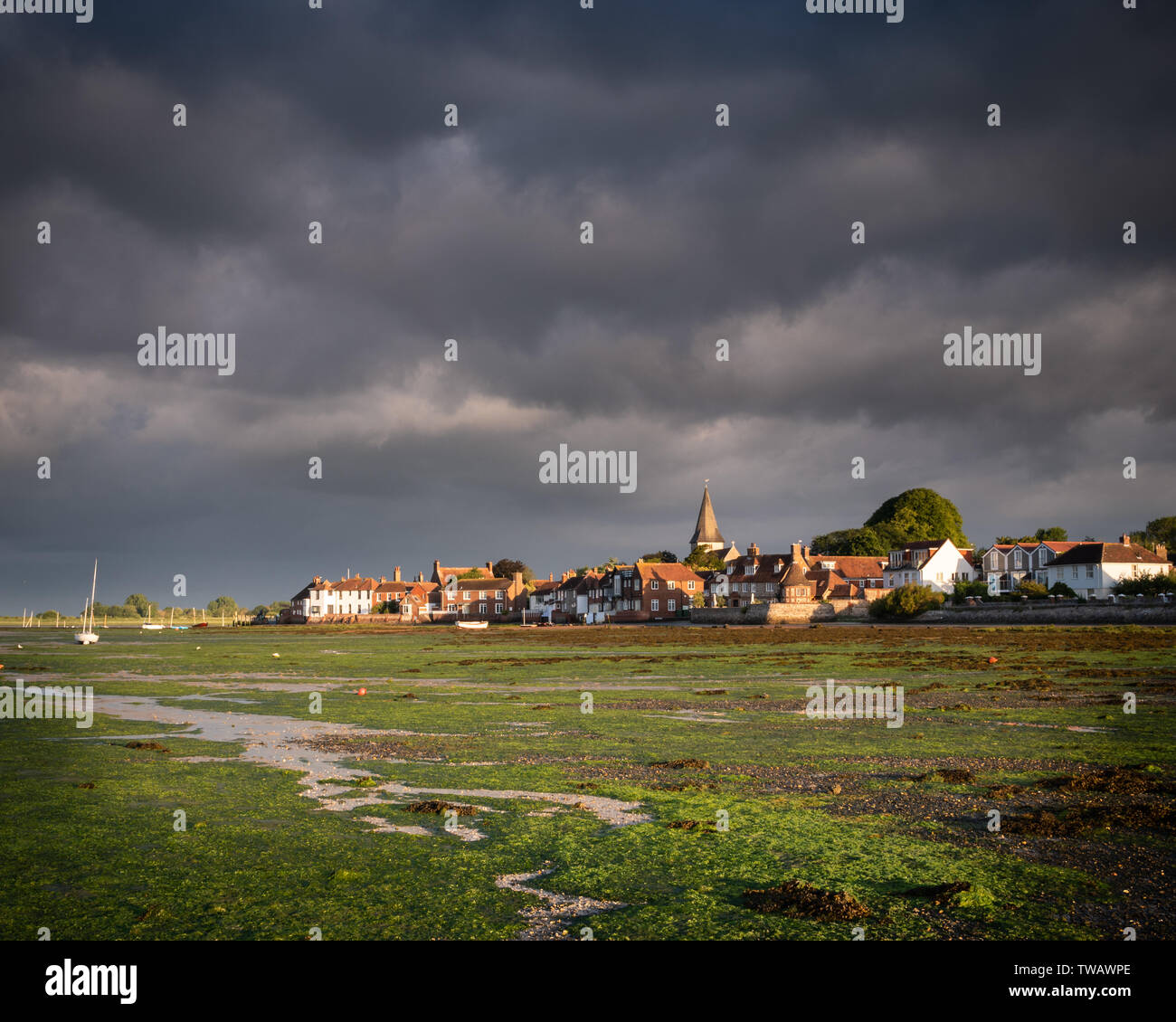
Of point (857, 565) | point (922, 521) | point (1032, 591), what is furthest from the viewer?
point (922, 521)

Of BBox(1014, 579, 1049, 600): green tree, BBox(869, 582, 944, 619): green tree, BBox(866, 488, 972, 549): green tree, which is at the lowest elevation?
BBox(869, 582, 944, 619): green tree

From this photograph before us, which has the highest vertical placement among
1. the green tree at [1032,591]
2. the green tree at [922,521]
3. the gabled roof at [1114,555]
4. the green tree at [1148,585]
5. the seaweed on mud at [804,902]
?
the green tree at [922,521]

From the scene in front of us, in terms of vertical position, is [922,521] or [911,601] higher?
[922,521]

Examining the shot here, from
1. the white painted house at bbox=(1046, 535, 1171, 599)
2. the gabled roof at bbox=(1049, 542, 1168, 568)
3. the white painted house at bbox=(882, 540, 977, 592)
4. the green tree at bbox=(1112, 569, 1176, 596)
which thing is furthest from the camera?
the white painted house at bbox=(882, 540, 977, 592)

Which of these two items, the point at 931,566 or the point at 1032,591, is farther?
the point at 931,566

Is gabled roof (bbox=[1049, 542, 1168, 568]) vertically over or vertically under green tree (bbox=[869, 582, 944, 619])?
over

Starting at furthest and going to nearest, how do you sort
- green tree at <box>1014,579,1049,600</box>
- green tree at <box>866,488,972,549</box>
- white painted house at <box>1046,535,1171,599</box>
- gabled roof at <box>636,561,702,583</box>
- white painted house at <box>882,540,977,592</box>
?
green tree at <box>866,488,972,549</box> < gabled roof at <box>636,561,702,583</box> < white painted house at <box>882,540,977,592</box> < white painted house at <box>1046,535,1171,599</box> < green tree at <box>1014,579,1049,600</box>

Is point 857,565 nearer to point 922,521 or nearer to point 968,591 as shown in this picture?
point 922,521

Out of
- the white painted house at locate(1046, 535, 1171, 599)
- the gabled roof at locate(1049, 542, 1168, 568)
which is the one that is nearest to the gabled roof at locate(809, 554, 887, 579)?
the white painted house at locate(1046, 535, 1171, 599)

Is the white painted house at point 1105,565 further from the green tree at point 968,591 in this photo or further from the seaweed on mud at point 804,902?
the seaweed on mud at point 804,902

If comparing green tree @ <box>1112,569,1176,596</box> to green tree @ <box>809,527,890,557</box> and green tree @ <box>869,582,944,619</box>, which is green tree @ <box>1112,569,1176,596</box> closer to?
green tree @ <box>869,582,944,619</box>

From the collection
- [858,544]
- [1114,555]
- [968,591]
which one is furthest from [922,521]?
[968,591]

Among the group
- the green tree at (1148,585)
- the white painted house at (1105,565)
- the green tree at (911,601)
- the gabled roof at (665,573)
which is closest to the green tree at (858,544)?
the gabled roof at (665,573)

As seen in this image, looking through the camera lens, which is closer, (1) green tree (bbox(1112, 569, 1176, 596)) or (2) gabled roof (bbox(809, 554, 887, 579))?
(1) green tree (bbox(1112, 569, 1176, 596))
